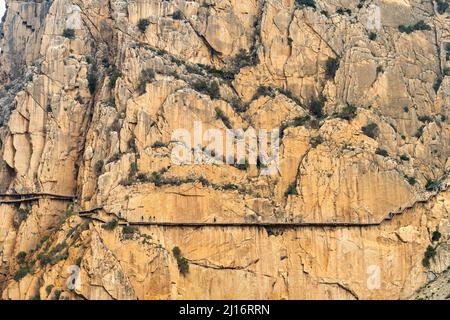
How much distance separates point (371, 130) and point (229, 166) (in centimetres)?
1088

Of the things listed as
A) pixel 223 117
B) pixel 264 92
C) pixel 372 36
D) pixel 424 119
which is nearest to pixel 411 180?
pixel 424 119

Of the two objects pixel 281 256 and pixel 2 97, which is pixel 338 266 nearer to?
pixel 281 256

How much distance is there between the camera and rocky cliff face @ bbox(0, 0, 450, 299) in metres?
81.6

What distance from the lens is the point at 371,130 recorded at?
85625mm

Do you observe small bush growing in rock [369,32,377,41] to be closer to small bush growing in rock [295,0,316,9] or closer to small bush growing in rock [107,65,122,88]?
small bush growing in rock [295,0,316,9]

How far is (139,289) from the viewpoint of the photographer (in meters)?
79.8

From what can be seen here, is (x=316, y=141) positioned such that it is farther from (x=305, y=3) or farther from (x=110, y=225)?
(x=110, y=225)

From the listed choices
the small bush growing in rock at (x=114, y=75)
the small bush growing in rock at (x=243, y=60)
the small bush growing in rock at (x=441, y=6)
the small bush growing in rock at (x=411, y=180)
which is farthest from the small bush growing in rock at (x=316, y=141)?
the small bush growing in rock at (x=441, y=6)

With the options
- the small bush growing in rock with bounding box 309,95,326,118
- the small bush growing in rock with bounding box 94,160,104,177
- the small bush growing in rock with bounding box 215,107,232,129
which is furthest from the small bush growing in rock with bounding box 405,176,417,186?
the small bush growing in rock with bounding box 94,160,104,177

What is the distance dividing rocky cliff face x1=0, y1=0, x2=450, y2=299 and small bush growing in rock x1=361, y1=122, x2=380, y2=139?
0.13 metres

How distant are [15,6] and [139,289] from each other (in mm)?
32789

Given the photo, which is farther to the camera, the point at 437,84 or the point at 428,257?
the point at 437,84

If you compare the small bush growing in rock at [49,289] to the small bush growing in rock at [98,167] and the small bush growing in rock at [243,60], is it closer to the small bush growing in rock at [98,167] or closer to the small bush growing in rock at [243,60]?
the small bush growing in rock at [98,167]

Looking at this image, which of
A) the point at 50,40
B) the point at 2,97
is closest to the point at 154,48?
the point at 50,40
